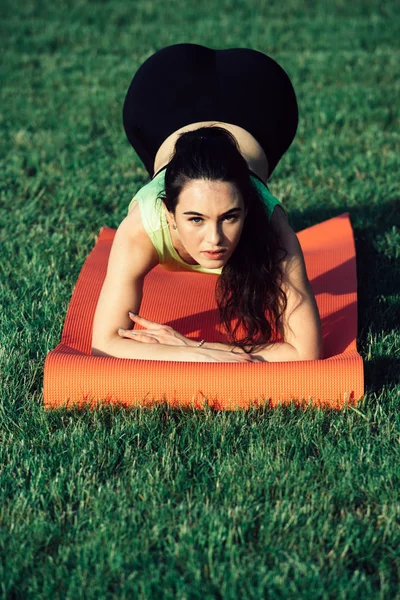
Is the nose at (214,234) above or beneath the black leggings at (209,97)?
beneath

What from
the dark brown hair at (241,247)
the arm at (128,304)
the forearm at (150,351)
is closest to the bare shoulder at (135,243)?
the arm at (128,304)

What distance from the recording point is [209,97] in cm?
441

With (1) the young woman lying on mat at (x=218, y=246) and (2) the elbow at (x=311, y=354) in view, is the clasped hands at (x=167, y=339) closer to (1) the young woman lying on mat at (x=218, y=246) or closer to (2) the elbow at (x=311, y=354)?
(1) the young woman lying on mat at (x=218, y=246)

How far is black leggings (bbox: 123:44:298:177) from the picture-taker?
436 cm

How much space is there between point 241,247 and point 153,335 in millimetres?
534

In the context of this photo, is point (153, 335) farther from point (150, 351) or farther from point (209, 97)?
point (209, 97)

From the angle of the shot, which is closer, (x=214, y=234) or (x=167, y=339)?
(x=214, y=234)

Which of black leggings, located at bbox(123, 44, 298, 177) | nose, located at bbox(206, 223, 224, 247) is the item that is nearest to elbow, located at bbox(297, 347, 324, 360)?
nose, located at bbox(206, 223, 224, 247)

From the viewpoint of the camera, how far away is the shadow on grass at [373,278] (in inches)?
141

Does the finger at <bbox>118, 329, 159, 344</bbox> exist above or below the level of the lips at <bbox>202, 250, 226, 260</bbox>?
below

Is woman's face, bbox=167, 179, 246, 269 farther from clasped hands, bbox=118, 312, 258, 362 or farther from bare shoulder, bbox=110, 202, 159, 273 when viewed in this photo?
clasped hands, bbox=118, 312, 258, 362

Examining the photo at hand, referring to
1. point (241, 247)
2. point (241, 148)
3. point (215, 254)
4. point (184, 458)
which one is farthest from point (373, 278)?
point (184, 458)

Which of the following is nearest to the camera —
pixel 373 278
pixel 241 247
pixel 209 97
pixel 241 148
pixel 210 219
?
pixel 210 219

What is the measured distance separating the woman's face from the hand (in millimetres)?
439
